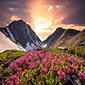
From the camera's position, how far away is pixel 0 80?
74.2 feet

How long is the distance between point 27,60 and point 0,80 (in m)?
2.95

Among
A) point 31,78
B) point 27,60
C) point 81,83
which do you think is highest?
point 27,60

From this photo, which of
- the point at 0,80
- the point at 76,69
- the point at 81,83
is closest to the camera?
the point at 81,83

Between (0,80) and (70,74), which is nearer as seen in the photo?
(70,74)

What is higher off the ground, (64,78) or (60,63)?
(60,63)

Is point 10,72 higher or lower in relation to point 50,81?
higher

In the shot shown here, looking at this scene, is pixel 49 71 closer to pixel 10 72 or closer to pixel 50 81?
pixel 50 81

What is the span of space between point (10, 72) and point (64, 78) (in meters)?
6.91

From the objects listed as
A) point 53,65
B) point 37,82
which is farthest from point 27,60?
point 37,82

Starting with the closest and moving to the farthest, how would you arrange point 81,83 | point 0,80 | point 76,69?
point 81,83
point 76,69
point 0,80

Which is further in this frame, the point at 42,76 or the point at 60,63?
the point at 60,63

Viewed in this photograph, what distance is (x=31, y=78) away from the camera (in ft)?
61.7

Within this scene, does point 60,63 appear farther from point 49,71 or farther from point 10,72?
point 10,72

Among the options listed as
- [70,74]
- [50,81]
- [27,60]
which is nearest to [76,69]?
[70,74]
